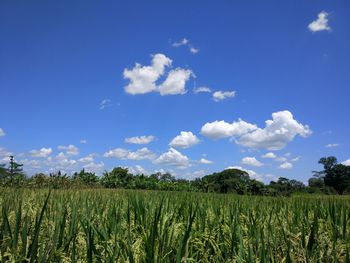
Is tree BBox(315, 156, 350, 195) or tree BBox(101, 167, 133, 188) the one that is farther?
tree BBox(315, 156, 350, 195)

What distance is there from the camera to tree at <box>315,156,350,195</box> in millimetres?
93062

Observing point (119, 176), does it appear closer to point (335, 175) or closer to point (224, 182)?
point (224, 182)

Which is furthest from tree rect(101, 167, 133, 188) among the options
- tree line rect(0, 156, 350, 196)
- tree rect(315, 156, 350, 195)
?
tree rect(315, 156, 350, 195)

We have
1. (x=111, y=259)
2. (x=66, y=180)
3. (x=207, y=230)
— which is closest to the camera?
(x=111, y=259)

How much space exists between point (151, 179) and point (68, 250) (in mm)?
67369

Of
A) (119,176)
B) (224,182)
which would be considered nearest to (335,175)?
(224,182)

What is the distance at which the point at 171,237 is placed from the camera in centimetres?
262

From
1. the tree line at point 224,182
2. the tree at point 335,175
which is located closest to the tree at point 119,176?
the tree line at point 224,182

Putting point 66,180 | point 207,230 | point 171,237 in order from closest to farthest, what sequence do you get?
point 171,237 < point 207,230 < point 66,180

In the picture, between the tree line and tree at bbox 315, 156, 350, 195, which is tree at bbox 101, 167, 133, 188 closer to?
the tree line

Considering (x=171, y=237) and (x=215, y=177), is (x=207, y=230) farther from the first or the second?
Result: (x=215, y=177)

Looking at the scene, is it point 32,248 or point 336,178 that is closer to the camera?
point 32,248

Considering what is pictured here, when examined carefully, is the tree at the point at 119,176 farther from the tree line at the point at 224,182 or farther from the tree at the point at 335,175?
the tree at the point at 335,175

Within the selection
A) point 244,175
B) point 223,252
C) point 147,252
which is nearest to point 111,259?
point 147,252
